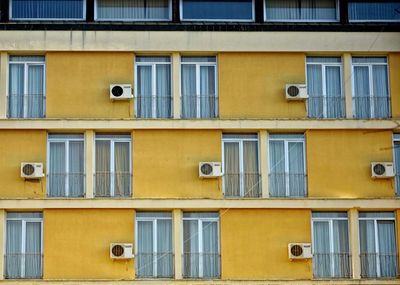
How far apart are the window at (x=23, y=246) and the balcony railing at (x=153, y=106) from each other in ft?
13.5

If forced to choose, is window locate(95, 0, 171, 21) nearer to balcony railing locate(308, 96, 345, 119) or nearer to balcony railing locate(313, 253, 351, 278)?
balcony railing locate(308, 96, 345, 119)

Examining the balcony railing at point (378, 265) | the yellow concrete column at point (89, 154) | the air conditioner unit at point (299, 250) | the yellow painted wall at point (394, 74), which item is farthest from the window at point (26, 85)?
the balcony railing at point (378, 265)

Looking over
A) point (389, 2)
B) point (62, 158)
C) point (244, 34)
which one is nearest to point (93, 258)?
point (62, 158)

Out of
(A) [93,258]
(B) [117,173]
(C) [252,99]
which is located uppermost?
(C) [252,99]

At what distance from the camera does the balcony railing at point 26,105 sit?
3344 cm

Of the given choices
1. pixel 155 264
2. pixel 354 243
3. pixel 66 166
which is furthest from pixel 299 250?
pixel 66 166

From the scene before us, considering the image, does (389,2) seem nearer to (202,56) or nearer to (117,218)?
(202,56)

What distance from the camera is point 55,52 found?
33.6 metres

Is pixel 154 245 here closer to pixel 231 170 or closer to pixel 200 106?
pixel 231 170

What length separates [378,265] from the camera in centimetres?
3319

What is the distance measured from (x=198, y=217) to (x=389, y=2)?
8515mm

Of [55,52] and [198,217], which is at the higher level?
[55,52]

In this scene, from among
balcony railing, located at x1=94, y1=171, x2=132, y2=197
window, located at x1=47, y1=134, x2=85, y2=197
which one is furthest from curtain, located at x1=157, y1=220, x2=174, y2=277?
window, located at x1=47, y1=134, x2=85, y2=197

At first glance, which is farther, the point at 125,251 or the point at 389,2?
the point at 389,2
